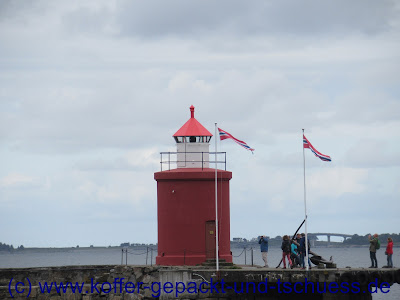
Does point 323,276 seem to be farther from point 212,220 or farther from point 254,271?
point 212,220

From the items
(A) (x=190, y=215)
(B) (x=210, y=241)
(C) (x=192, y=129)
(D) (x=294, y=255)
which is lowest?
(D) (x=294, y=255)

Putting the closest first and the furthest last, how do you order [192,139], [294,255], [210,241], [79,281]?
[294,255] → [210,241] → [192,139] → [79,281]

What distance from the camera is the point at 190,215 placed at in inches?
1051

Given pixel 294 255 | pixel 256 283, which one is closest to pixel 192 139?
pixel 294 255

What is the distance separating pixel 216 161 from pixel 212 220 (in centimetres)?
253

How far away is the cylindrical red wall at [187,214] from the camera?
87.4 feet

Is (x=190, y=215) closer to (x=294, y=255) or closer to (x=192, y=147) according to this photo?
(x=192, y=147)

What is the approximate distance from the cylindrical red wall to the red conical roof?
135 cm

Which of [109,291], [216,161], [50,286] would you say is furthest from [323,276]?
[50,286]

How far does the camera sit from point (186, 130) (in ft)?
90.4

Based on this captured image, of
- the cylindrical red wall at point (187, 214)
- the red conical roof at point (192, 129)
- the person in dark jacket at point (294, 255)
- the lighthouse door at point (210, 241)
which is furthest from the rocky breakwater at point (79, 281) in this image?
the red conical roof at point (192, 129)

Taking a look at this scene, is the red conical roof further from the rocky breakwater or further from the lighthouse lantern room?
the rocky breakwater

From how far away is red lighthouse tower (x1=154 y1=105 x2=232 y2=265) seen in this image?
26.6 metres

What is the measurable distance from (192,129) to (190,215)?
121 inches
